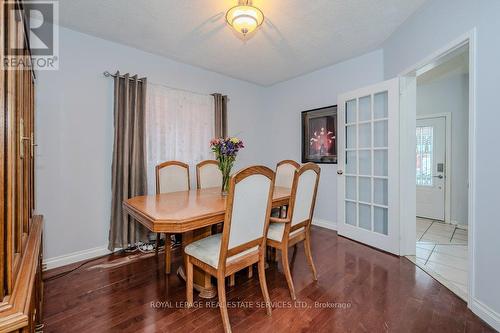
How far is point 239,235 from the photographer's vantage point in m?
1.64

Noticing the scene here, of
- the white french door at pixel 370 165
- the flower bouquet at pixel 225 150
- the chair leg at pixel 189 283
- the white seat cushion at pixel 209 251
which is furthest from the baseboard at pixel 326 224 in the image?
the chair leg at pixel 189 283

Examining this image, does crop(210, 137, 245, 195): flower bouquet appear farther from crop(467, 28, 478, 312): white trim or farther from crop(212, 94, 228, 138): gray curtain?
crop(467, 28, 478, 312): white trim

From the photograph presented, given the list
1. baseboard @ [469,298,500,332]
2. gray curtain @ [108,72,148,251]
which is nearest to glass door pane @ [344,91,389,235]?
baseboard @ [469,298,500,332]

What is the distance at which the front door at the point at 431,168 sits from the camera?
4.20 meters

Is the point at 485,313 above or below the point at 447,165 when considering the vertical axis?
below

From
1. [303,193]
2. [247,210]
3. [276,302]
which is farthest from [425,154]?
[247,210]

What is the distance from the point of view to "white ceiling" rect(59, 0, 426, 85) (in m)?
2.24

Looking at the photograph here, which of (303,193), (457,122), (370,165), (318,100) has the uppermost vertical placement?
(318,100)

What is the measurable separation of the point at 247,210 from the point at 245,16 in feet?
5.32

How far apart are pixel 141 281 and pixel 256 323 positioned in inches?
48.0

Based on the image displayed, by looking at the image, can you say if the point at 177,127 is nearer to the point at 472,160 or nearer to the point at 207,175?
the point at 207,175

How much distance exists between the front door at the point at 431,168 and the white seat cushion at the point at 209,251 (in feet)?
13.6

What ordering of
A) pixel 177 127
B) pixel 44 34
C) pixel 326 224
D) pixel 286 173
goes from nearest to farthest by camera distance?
pixel 44 34 < pixel 286 173 < pixel 177 127 < pixel 326 224

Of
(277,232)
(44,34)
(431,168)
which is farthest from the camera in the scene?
(431,168)
